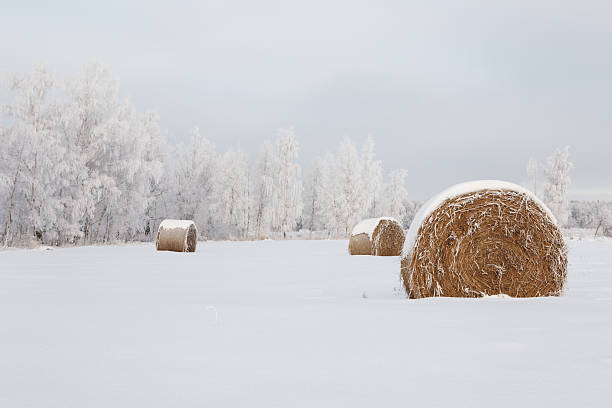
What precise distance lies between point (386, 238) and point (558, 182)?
40.3m

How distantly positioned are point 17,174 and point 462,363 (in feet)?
71.6

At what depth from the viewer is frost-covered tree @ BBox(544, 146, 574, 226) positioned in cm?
4862

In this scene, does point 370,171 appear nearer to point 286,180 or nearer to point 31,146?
point 286,180

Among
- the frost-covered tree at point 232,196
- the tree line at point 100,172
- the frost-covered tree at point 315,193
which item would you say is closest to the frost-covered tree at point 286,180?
the tree line at point 100,172

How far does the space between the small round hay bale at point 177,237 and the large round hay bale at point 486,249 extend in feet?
39.8

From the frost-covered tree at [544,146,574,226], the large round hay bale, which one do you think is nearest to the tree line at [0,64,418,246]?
the large round hay bale

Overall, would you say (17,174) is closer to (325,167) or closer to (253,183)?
(253,183)

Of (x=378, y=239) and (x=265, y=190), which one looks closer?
(x=378, y=239)

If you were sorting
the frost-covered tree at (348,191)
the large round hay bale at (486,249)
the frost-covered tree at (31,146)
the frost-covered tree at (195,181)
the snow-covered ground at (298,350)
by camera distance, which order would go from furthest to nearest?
the frost-covered tree at (348,191), the frost-covered tree at (195,181), the frost-covered tree at (31,146), the large round hay bale at (486,249), the snow-covered ground at (298,350)

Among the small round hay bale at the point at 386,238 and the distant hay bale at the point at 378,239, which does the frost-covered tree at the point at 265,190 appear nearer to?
the distant hay bale at the point at 378,239

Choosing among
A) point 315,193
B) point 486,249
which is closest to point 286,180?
point 315,193

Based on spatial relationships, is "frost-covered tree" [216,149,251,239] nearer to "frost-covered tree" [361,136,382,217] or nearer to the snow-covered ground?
"frost-covered tree" [361,136,382,217]

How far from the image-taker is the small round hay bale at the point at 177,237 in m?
16.9

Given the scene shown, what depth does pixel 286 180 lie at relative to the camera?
42.8 m
